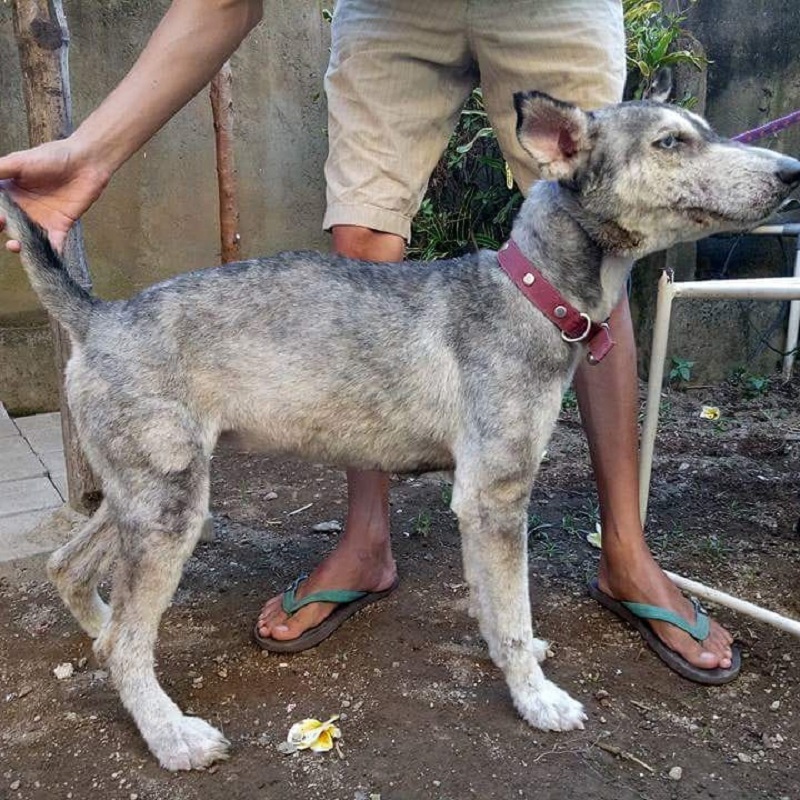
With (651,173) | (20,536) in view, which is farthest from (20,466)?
(651,173)

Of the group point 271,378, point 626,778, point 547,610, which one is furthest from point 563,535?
point 271,378

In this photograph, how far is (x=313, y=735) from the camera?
2.38 meters

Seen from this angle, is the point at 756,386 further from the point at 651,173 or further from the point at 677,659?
the point at 651,173

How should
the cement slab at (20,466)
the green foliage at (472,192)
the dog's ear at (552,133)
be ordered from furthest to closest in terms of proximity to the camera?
the green foliage at (472,192) → the cement slab at (20,466) → the dog's ear at (552,133)

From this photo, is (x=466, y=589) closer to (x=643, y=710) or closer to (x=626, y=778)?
(x=643, y=710)

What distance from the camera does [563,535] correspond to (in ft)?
12.1

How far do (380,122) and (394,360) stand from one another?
3.12 feet

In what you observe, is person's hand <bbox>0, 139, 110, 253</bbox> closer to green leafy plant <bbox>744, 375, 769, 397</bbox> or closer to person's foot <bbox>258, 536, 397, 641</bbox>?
person's foot <bbox>258, 536, 397, 641</bbox>

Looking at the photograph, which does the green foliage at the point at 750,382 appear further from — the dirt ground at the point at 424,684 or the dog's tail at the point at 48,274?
the dog's tail at the point at 48,274

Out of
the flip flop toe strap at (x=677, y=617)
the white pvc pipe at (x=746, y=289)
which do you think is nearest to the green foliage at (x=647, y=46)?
the white pvc pipe at (x=746, y=289)

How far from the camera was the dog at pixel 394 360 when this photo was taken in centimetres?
232

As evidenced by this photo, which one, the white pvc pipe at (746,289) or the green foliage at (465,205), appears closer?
the white pvc pipe at (746,289)

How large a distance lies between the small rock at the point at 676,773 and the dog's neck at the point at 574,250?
1.29 metres

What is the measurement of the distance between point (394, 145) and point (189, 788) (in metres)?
2.13
